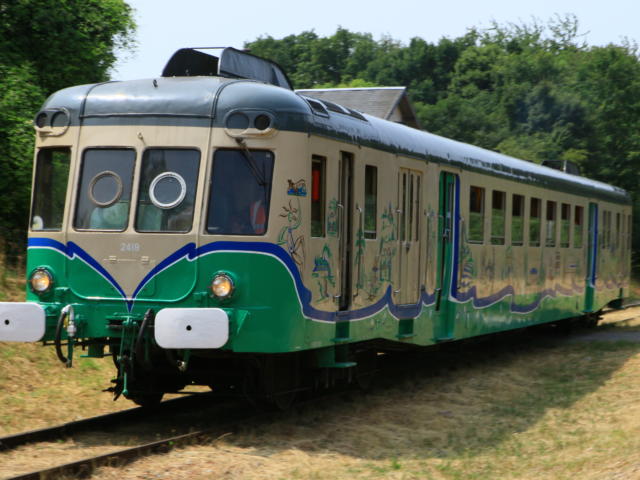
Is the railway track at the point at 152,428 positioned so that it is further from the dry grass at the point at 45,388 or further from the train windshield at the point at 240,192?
the train windshield at the point at 240,192

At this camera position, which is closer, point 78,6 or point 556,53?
point 78,6

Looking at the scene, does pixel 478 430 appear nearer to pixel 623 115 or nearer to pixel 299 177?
pixel 299 177

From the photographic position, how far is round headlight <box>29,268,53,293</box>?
911 centimetres

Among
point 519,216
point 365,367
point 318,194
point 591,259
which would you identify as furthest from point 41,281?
point 591,259

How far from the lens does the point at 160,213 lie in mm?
8977

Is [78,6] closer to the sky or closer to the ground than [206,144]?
closer to the sky

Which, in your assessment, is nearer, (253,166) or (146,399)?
(253,166)

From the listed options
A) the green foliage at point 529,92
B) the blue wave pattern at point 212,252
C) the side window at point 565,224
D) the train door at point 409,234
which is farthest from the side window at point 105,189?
the green foliage at point 529,92

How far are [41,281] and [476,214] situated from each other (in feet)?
21.8

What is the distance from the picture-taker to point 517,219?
1575 cm

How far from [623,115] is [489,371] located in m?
38.5

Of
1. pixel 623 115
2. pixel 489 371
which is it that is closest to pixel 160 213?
pixel 489 371

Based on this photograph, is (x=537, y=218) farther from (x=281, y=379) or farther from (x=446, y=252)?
(x=281, y=379)

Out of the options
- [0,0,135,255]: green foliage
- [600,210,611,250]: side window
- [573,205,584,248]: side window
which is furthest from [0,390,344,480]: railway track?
[600,210,611,250]: side window
